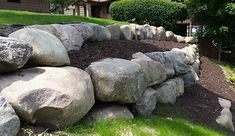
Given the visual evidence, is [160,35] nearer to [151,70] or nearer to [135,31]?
[135,31]

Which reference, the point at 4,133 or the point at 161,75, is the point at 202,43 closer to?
the point at 161,75

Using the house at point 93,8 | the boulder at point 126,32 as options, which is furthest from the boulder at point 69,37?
the house at point 93,8

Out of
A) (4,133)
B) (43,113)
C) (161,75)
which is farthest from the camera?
(161,75)

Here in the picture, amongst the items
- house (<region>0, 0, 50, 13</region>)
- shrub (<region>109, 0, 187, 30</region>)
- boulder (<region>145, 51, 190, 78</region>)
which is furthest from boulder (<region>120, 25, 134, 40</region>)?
house (<region>0, 0, 50, 13</region>)

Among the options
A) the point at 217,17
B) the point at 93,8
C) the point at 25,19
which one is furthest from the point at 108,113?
the point at 93,8

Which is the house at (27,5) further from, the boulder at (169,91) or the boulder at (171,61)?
the boulder at (169,91)

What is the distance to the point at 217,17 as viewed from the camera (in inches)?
546

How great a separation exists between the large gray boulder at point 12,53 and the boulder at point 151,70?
222cm

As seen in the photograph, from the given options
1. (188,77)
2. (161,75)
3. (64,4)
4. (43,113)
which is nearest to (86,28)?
(161,75)

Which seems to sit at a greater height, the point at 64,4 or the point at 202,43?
the point at 64,4

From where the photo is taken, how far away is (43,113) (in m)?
3.71

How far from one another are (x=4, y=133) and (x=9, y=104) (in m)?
0.32

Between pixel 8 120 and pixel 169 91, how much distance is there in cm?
370

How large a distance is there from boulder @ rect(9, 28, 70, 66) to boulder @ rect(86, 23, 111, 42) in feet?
7.56
